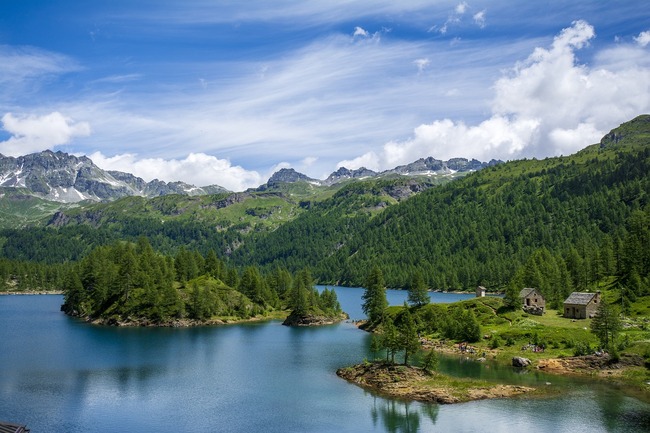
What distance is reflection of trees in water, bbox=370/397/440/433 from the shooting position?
2724 inches

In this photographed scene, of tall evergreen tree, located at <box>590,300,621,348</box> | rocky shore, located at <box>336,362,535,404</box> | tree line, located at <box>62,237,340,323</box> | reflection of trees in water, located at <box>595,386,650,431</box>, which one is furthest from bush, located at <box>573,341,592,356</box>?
tree line, located at <box>62,237,340,323</box>

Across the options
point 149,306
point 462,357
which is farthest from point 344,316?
point 462,357

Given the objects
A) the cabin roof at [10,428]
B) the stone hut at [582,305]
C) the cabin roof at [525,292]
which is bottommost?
the cabin roof at [10,428]

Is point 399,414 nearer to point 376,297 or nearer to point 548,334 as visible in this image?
point 548,334

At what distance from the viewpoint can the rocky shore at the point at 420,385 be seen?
8050 cm

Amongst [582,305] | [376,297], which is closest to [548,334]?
[582,305]

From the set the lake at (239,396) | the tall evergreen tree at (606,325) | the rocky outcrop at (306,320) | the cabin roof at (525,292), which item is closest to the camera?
the lake at (239,396)

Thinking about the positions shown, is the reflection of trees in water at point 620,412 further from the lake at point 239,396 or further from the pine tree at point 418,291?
the pine tree at point 418,291

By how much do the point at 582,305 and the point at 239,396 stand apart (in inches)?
3456

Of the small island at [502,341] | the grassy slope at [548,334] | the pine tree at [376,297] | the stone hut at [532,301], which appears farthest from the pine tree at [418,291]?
the stone hut at [532,301]

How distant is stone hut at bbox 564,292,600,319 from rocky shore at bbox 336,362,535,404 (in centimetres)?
5256

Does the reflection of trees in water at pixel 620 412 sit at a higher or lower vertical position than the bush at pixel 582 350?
lower

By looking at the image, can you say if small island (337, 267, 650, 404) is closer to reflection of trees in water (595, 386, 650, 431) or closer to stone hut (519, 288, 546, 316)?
stone hut (519, 288, 546, 316)

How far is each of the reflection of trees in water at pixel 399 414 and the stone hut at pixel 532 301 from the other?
2793 inches
